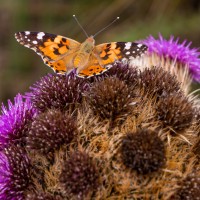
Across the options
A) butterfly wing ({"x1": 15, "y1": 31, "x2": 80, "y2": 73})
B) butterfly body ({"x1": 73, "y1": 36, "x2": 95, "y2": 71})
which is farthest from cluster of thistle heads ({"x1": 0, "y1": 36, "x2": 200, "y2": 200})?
butterfly wing ({"x1": 15, "y1": 31, "x2": 80, "y2": 73})

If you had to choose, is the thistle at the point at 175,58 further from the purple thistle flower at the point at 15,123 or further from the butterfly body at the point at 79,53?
the purple thistle flower at the point at 15,123

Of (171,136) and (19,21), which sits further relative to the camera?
(19,21)

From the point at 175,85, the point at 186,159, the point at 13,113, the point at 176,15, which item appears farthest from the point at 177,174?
the point at 176,15

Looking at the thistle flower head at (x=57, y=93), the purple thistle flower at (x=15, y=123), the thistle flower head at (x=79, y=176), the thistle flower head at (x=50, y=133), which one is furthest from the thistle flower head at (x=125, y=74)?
the thistle flower head at (x=79, y=176)

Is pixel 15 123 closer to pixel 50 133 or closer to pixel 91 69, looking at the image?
pixel 50 133

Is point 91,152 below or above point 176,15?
below

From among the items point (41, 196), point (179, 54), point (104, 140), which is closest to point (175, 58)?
point (179, 54)

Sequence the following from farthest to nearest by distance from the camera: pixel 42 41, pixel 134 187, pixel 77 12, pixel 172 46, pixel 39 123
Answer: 1. pixel 77 12
2. pixel 172 46
3. pixel 42 41
4. pixel 39 123
5. pixel 134 187

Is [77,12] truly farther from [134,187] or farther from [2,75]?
[134,187]
